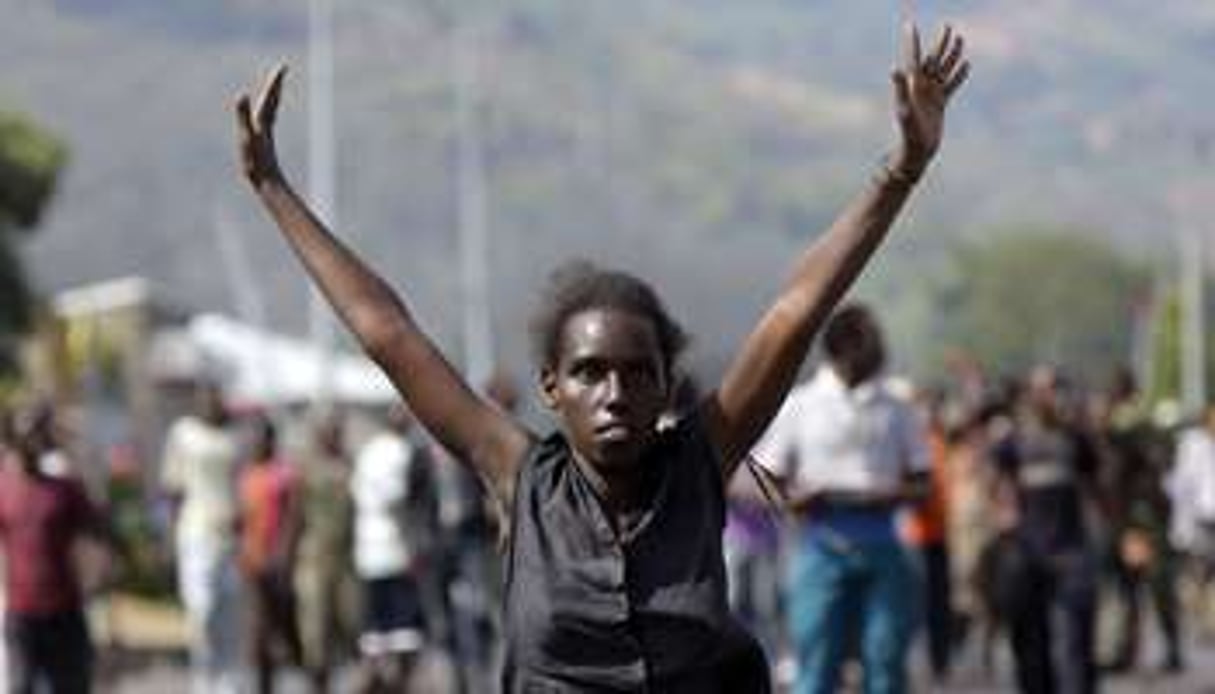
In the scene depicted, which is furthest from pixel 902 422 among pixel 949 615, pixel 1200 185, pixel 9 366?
pixel 9 366

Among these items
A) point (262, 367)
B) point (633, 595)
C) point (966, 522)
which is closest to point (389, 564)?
point (966, 522)

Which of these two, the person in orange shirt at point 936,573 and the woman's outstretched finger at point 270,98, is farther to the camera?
the person in orange shirt at point 936,573

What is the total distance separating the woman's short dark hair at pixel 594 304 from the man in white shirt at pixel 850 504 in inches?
241

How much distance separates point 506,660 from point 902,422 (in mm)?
7229

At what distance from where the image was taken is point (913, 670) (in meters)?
22.2

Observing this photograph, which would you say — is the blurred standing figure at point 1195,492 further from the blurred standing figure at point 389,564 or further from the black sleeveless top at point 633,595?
the black sleeveless top at point 633,595

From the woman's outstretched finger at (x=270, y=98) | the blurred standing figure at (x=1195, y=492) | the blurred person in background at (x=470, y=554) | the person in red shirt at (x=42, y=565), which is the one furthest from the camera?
the blurred standing figure at (x=1195, y=492)

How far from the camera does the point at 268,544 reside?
18438 mm

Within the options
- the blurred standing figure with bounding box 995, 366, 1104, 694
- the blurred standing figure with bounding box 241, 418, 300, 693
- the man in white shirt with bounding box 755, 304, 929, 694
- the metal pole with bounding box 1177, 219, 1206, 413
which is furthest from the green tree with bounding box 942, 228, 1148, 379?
the man in white shirt with bounding box 755, 304, 929, 694

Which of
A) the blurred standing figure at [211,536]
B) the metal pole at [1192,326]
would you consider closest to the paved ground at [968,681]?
the blurred standing figure at [211,536]

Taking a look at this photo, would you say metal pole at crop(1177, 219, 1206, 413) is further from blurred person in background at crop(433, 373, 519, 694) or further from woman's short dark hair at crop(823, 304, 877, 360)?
woman's short dark hair at crop(823, 304, 877, 360)

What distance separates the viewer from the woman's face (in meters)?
6.05

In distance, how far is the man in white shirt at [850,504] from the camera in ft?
41.6

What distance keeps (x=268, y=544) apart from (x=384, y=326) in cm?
1217
